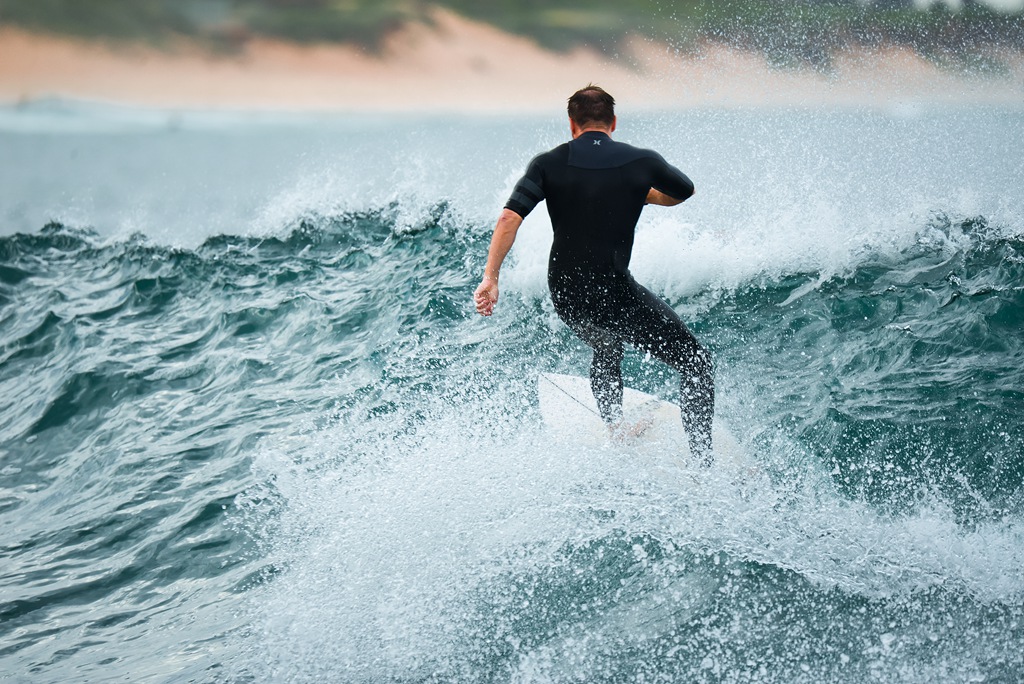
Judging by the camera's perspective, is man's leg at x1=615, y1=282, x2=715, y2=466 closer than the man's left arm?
No

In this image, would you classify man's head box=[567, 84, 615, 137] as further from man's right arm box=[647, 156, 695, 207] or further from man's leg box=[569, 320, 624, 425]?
man's leg box=[569, 320, 624, 425]

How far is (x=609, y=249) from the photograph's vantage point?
13.7 ft

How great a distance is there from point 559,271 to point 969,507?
235cm

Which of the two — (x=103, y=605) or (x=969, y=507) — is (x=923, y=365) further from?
(x=103, y=605)

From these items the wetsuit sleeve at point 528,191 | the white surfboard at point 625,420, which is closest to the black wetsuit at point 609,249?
the wetsuit sleeve at point 528,191

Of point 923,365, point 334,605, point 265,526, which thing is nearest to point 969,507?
point 923,365

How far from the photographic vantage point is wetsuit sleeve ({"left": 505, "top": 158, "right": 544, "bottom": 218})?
407 cm

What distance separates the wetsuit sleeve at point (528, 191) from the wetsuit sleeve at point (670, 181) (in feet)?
1.89

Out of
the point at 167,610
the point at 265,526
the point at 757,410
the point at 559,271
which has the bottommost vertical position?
the point at 167,610

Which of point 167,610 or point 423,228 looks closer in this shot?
point 167,610

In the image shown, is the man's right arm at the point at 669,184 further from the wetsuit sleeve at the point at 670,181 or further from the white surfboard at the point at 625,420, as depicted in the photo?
the white surfboard at the point at 625,420

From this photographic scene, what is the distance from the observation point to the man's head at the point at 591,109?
4.14 m

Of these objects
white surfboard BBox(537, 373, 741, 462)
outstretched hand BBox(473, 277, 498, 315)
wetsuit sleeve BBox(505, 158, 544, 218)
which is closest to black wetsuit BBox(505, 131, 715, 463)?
wetsuit sleeve BBox(505, 158, 544, 218)

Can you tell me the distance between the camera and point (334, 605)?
149 inches
